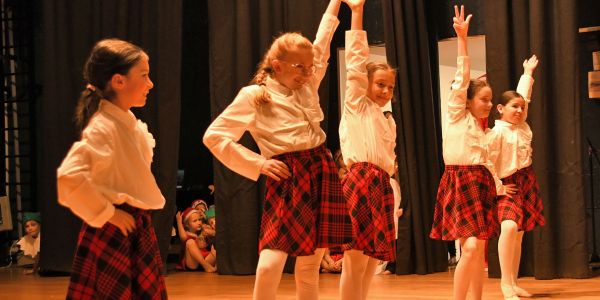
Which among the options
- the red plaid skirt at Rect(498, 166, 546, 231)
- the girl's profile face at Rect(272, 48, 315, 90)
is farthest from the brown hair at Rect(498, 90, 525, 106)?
the girl's profile face at Rect(272, 48, 315, 90)

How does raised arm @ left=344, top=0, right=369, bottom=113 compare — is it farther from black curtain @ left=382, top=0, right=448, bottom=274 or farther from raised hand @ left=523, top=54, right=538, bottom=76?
black curtain @ left=382, top=0, right=448, bottom=274

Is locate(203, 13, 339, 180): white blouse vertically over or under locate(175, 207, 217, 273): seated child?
over

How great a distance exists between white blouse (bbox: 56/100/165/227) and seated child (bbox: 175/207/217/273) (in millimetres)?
3971

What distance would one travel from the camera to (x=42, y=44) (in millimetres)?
6238

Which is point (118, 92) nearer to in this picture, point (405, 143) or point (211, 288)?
point (211, 288)

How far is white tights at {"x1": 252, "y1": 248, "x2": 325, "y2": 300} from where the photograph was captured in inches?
98.7

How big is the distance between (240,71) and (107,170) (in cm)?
387

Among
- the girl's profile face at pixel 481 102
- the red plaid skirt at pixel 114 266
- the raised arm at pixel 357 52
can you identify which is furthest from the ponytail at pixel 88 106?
the girl's profile face at pixel 481 102

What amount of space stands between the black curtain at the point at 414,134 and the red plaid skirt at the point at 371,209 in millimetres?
2549

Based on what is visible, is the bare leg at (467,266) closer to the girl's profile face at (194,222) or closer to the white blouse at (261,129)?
the white blouse at (261,129)

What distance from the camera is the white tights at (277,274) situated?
2.51 metres

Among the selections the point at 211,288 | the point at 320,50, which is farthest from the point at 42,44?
the point at 320,50

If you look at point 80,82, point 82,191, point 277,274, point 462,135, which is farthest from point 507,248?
point 80,82

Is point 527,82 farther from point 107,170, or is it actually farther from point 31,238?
point 31,238
